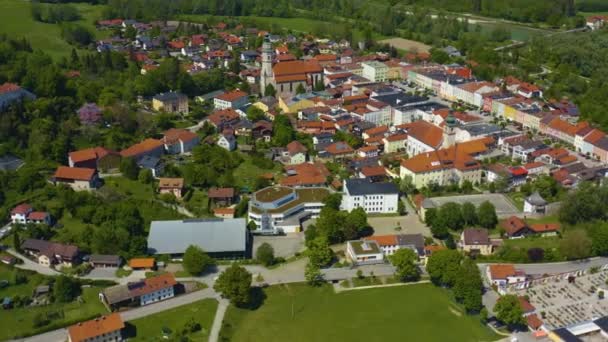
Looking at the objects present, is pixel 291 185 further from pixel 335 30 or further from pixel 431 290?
pixel 335 30

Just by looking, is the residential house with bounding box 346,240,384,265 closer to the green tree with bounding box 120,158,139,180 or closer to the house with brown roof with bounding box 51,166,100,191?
the green tree with bounding box 120,158,139,180

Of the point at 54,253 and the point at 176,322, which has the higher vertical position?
the point at 54,253

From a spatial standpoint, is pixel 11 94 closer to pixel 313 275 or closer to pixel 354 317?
pixel 313 275

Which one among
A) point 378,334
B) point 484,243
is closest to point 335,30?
point 484,243

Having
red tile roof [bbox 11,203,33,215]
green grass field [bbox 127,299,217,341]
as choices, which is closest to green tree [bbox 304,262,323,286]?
green grass field [bbox 127,299,217,341]

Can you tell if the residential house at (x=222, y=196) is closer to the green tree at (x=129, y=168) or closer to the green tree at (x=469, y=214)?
the green tree at (x=129, y=168)

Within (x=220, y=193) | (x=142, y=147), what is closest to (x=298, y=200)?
(x=220, y=193)
